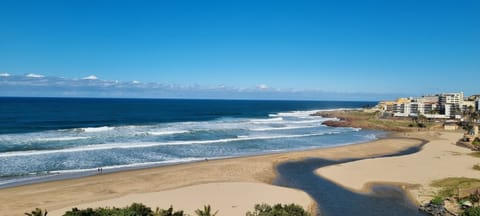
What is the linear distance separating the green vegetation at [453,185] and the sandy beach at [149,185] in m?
7.84

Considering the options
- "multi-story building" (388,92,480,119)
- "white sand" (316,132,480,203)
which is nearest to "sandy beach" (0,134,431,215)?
"white sand" (316,132,480,203)

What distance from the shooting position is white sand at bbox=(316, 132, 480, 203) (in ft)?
71.9

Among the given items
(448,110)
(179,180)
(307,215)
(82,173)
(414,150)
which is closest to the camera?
(307,215)

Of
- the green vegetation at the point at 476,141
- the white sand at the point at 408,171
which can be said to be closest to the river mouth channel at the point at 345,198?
the white sand at the point at 408,171

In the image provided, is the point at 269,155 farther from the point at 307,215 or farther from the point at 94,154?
the point at 307,215

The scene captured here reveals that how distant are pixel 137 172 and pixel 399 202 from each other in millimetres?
16559

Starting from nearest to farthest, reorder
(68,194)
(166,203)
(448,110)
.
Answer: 1. (166,203)
2. (68,194)
3. (448,110)

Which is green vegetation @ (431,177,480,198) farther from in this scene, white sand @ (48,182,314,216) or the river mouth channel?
white sand @ (48,182,314,216)

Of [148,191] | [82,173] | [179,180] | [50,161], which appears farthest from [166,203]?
[50,161]

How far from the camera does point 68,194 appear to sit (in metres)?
18.5

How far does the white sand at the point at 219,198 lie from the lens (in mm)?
16547

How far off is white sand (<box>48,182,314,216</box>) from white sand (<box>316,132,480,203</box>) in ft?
16.3

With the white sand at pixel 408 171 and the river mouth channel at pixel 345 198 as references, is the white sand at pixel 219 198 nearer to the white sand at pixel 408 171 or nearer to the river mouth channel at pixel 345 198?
the river mouth channel at pixel 345 198

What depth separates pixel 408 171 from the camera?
2512 cm
